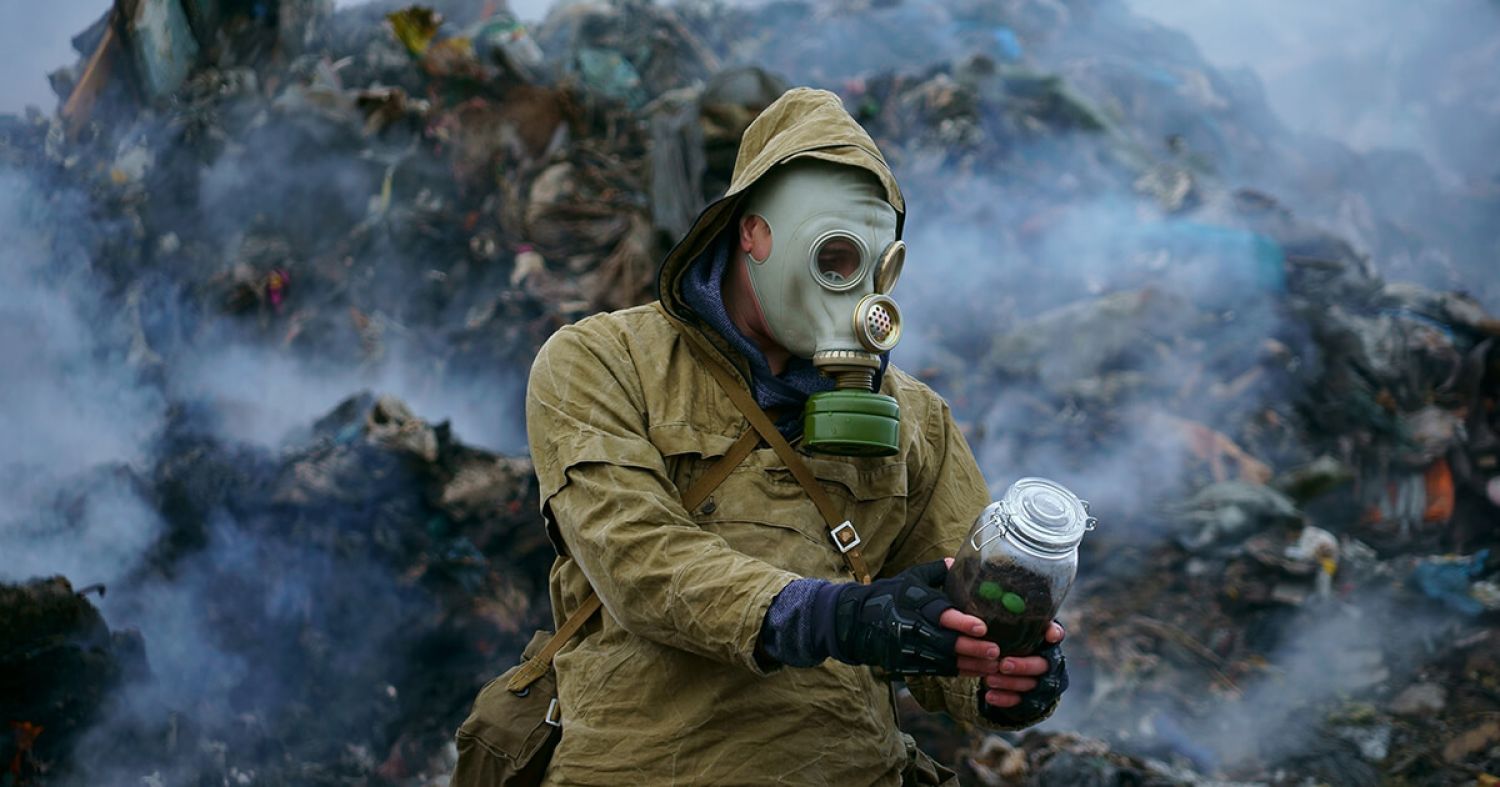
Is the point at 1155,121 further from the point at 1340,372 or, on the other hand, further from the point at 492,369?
the point at 492,369

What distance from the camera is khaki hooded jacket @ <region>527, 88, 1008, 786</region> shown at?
163 cm

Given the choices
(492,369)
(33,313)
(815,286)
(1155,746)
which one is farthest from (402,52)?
(815,286)

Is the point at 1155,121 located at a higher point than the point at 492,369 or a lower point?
lower

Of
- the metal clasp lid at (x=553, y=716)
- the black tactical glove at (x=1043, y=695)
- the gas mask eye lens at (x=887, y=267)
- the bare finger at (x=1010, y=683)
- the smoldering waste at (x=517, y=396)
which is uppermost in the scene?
the gas mask eye lens at (x=887, y=267)

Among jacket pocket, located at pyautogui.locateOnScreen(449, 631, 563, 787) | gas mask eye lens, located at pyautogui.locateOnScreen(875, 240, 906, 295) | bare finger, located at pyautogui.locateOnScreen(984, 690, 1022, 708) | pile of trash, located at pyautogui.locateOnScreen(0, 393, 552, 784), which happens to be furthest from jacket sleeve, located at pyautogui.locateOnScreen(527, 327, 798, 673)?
pile of trash, located at pyautogui.locateOnScreen(0, 393, 552, 784)

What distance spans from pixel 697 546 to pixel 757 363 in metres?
0.42

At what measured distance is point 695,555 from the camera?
1.62m

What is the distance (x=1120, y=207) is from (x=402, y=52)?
532 cm

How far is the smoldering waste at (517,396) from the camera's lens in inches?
174

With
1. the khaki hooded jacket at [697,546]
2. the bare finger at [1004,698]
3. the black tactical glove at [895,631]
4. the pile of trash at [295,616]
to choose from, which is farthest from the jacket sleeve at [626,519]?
the pile of trash at [295,616]

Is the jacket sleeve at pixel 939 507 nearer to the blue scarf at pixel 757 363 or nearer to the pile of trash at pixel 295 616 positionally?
the blue scarf at pixel 757 363

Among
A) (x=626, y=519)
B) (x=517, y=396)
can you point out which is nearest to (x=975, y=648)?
(x=626, y=519)

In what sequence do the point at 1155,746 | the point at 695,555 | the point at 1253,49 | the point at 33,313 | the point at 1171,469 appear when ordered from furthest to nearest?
the point at 1253,49 → the point at 1171,469 → the point at 1155,746 → the point at 33,313 → the point at 695,555

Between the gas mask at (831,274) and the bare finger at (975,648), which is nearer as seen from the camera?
the bare finger at (975,648)
